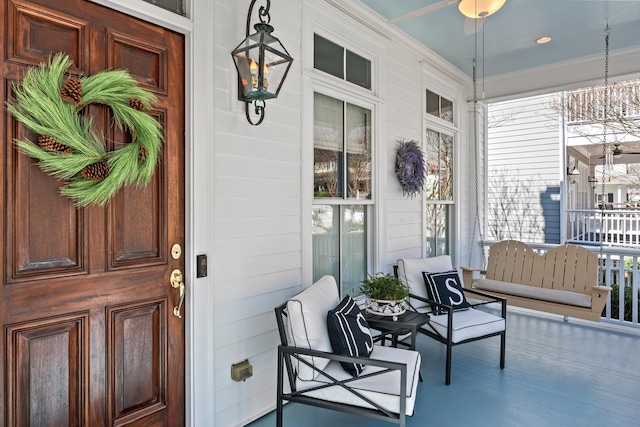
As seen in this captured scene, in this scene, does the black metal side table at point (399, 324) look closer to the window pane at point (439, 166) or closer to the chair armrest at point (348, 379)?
the chair armrest at point (348, 379)

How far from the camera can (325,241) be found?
3.13 meters

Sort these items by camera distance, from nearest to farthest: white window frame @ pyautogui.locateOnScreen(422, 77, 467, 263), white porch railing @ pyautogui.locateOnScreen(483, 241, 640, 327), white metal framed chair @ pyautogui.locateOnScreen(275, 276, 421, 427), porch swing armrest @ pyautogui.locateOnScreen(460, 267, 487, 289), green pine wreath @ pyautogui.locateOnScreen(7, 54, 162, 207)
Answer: green pine wreath @ pyautogui.locateOnScreen(7, 54, 162, 207) < white metal framed chair @ pyautogui.locateOnScreen(275, 276, 421, 427) < white porch railing @ pyautogui.locateOnScreen(483, 241, 640, 327) < porch swing armrest @ pyautogui.locateOnScreen(460, 267, 487, 289) < white window frame @ pyautogui.locateOnScreen(422, 77, 467, 263)

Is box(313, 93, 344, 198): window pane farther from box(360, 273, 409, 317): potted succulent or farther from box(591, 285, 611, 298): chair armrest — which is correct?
box(591, 285, 611, 298): chair armrest

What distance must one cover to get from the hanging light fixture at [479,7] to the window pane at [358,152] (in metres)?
1.11

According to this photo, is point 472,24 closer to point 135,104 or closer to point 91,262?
point 135,104

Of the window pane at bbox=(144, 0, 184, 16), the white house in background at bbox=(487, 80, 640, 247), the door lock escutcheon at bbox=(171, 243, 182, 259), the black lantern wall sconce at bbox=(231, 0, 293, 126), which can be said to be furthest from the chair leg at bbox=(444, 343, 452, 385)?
the white house in background at bbox=(487, 80, 640, 247)

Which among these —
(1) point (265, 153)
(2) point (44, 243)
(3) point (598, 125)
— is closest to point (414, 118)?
(1) point (265, 153)

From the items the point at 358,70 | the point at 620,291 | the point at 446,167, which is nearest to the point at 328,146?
the point at 358,70

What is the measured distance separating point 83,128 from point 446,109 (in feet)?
14.2

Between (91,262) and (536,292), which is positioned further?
(536,292)

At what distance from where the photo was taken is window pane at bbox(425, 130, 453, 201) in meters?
4.61

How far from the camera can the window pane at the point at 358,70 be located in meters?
3.34

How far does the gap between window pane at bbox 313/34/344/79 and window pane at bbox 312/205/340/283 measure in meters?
1.11

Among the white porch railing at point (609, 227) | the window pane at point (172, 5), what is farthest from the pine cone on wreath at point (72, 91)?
the white porch railing at point (609, 227)
